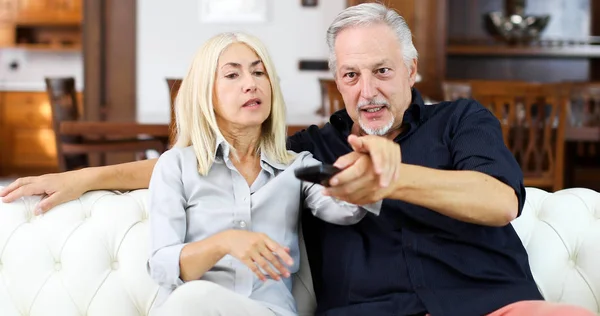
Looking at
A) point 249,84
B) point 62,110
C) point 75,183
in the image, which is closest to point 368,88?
point 249,84

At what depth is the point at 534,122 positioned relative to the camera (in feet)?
13.9

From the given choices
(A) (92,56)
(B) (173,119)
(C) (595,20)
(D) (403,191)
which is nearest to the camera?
(D) (403,191)

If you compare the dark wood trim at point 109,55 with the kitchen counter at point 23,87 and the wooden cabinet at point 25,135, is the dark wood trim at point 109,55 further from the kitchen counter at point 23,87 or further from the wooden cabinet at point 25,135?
the wooden cabinet at point 25,135

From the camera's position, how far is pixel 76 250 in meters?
1.96

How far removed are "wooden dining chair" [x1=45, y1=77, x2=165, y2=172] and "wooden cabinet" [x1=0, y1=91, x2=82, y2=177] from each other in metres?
3.32

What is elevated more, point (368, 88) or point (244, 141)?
point (368, 88)

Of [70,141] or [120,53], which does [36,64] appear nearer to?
[120,53]

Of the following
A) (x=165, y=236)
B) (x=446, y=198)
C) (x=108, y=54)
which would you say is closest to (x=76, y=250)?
(x=165, y=236)

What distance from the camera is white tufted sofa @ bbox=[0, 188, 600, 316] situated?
76.7 inches

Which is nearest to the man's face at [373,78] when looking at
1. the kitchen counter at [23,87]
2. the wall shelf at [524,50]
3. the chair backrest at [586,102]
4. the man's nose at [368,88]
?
the man's nose at [368,88]

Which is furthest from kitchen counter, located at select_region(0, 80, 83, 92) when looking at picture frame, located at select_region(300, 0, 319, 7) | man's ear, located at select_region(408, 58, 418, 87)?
man's ear, located at select_region(408, 58, 418, 87)

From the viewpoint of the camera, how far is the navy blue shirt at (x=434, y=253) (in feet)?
5.70

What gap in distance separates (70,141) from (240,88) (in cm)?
299

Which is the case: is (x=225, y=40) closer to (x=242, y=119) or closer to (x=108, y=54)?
(x=242, y=119)
